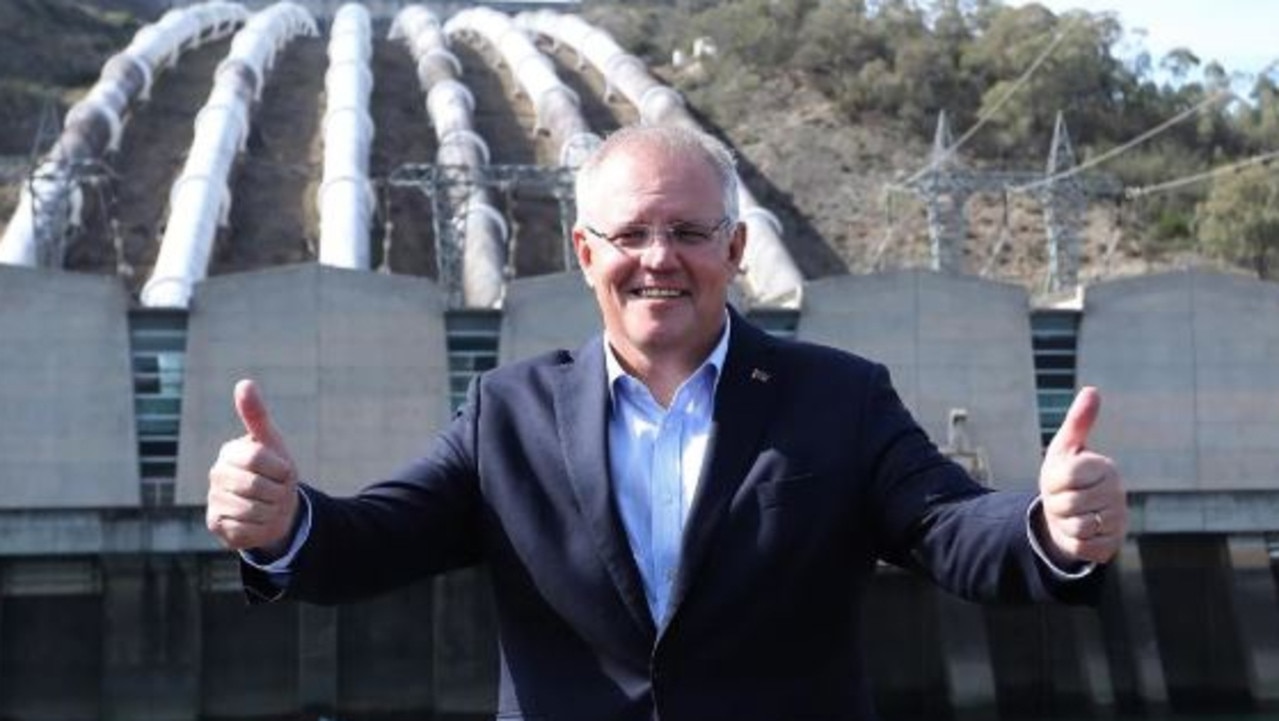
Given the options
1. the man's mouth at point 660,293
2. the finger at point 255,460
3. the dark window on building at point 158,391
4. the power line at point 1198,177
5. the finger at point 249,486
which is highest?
the power line at point 1198,177

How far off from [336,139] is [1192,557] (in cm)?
3354

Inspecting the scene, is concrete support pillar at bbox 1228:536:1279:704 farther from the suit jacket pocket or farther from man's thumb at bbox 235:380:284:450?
man's thumb at bbox 235:380:284:450

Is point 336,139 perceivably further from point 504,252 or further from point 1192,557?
point 1192,557

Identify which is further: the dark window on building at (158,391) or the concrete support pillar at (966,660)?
the dark window on building at (158,391)

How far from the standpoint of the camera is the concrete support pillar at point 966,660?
98.3 ft

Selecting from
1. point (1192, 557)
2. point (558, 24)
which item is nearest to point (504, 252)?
point (1192, 557)

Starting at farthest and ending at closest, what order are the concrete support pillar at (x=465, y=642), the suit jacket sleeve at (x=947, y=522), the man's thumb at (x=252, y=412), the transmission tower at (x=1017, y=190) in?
the transmission tower at (x=1017, y=190), the concrete support pillar at (x=465, y=642), the suit jacket sleeve at (x=947, y=522), the man's thumb at (x=252, y=412)

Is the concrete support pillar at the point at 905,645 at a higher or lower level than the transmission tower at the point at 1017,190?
lower

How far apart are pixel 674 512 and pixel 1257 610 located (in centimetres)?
2917

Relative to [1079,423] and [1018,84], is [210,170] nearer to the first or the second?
[1018,84]

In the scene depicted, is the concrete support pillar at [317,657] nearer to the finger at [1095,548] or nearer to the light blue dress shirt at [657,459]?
the light blue dress shirt at [657,459]

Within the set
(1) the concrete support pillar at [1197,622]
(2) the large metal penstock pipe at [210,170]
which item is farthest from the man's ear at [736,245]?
(2) the large metal penstock pipe at [210,170]

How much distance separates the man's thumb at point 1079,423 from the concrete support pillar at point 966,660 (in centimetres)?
2702

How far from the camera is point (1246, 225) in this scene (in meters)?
60.0
